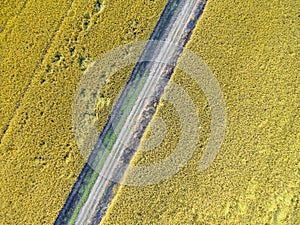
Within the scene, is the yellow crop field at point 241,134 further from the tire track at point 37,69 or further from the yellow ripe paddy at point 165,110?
the tire track at point 37,69

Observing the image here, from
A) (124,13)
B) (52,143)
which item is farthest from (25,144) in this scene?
(124,13)

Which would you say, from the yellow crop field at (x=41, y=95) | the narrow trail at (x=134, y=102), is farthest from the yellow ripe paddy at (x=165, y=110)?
the narrow trail at (x=134, y=102)

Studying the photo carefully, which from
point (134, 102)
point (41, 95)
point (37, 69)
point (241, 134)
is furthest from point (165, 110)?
point (37, 69)

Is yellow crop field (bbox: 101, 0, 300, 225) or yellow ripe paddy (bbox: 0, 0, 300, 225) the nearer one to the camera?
yellow ripe paddy (bbox: 0, 0, 300, 225)

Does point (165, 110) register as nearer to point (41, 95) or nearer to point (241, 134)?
point (241, 134)

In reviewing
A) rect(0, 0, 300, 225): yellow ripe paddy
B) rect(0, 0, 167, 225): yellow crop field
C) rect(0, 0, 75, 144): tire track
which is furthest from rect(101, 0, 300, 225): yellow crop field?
rect(0, 0, 75, 144): tire track

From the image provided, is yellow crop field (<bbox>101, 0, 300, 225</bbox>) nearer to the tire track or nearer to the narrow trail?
the narrow trail

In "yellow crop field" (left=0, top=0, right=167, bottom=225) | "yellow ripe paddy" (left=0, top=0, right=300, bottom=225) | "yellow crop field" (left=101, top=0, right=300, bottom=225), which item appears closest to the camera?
"yellow crop field" (left=0, top=0, right=167, bottom=225)
